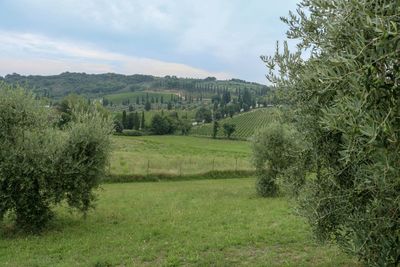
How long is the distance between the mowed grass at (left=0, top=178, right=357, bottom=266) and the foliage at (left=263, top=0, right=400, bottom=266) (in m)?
2.30

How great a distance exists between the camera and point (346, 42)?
6.23 meters

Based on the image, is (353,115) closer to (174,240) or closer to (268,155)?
(174,240)

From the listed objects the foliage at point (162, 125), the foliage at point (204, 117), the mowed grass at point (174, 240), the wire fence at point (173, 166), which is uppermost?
the foliage at point (204, 117)

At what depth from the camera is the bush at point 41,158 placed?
16.5 m

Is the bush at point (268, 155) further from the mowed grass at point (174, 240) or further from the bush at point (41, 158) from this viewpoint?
the bush at point (41, 158)

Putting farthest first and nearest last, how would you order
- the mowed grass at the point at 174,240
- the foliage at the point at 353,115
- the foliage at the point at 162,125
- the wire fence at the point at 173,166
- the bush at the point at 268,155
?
1. the foliage at the point at 162,125
2. the wire fence at the point at 173,166
3. the bush at the point at 268,155
4. the mowed grass at the point at 174,240
5. the foliage at the point at 353,115

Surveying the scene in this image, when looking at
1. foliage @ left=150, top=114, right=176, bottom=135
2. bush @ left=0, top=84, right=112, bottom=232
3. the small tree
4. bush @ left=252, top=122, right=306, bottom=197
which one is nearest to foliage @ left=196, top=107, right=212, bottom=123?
foliage @ left=150, top=114, right=176, bottom=135

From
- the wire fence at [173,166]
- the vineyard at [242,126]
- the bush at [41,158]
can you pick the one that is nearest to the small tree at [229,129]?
the vineyard at [242,126]

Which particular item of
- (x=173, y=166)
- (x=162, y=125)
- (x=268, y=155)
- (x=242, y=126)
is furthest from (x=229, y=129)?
(x=268, y=155)

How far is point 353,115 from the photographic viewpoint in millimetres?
4844

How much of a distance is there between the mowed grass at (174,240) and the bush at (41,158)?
4.48 ft

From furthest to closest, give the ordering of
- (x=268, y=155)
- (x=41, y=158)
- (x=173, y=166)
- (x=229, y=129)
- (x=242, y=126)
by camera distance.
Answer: (x=242, y=126) → (x=229, y=129) → (x=173, y=166) → (x=268, y=155) → (x=41, y=158)

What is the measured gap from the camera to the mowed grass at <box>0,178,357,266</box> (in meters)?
12.8

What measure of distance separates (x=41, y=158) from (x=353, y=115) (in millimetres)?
14897
